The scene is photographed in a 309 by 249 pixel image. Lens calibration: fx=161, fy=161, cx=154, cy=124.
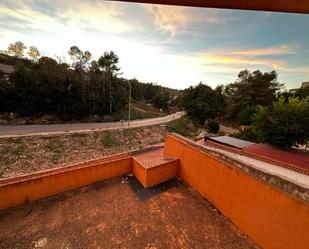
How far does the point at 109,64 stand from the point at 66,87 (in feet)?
23.4

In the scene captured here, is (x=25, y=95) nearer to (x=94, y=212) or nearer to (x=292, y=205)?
(x=94, y=212)

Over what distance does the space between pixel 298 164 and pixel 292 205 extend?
4.98 m

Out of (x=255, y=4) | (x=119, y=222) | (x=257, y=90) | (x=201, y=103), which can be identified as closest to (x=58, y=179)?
(x=119, y=222)

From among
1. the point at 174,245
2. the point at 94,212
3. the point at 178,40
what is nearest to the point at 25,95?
the point at 178,40

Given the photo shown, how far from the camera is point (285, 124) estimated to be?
359 inches

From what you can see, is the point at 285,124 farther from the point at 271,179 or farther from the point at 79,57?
the point at 79,57

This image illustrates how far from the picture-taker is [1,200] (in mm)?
4129

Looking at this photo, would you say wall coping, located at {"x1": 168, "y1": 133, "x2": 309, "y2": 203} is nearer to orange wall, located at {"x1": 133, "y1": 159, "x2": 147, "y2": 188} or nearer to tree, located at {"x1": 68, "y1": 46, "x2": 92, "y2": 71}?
orange wall, located at {"x1": 133, "y1": 159, "x2": 147, "y2": 188}

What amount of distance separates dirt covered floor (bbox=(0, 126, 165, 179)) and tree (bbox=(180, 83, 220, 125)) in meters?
11.8

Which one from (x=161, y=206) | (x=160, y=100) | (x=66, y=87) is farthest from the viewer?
(x=160, y=100)

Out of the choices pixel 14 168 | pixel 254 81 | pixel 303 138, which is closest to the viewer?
pixel 303 138

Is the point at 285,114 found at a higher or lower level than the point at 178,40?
lower

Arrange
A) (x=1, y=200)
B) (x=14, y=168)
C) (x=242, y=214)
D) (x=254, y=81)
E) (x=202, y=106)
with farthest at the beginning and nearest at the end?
(x=254, y=81) → (x=202, y=106) → (x=14, y=168) → (x=1, y=200) → (x=242, y=214)

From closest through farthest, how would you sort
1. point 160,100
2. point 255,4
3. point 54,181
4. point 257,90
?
point 255,4 → point 54,181 → point 257,90 → point 160,100
